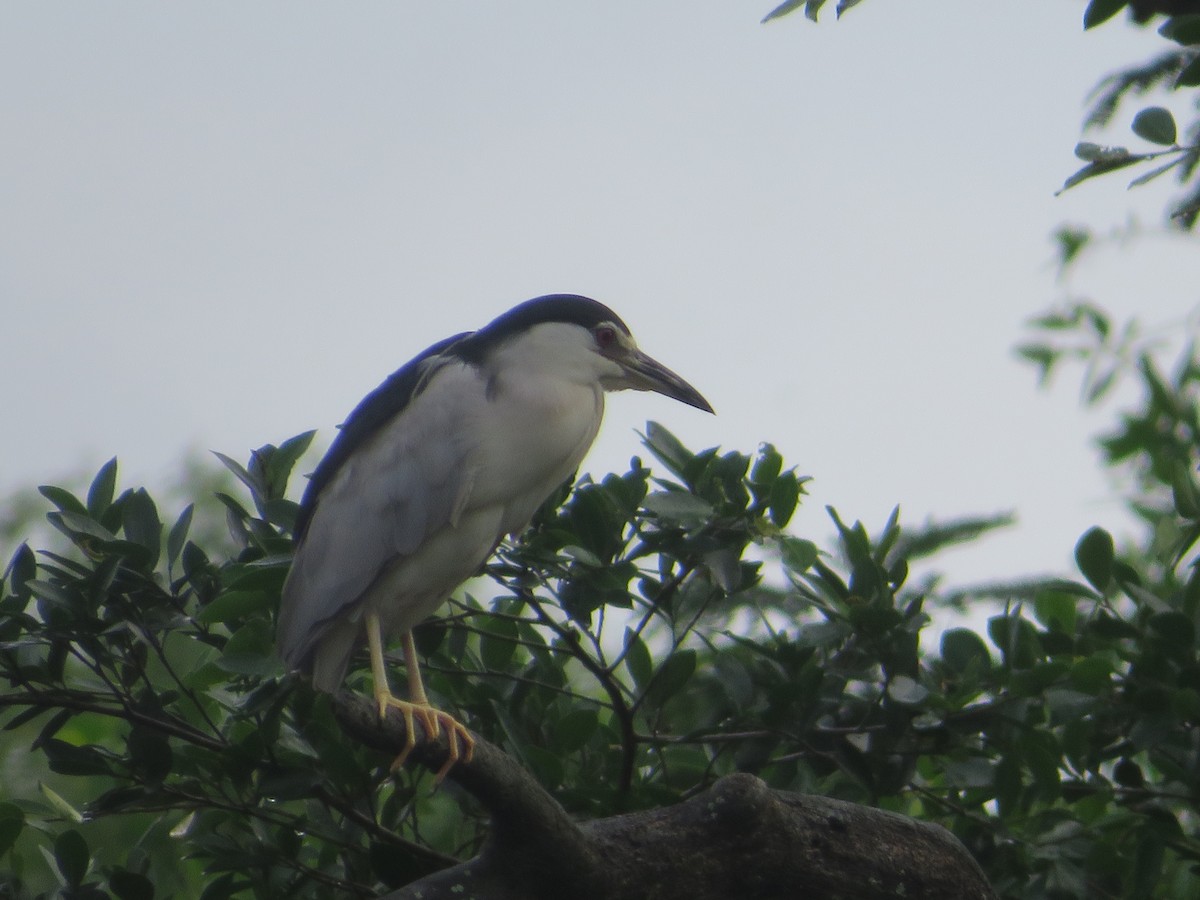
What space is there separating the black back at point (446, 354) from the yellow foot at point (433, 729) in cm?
84

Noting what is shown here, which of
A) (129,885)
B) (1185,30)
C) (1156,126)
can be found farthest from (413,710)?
(1185,30)

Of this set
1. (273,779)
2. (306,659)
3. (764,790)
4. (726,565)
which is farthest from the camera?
(306,659)

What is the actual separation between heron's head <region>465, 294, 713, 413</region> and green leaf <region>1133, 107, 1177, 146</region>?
157 cm

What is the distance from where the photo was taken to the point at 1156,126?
6.95 feet

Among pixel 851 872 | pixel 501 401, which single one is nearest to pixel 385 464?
pixel 501 401

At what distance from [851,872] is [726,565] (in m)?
0.64

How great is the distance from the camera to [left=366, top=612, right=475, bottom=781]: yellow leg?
2.37 meters

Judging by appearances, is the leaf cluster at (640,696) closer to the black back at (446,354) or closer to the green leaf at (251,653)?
the green leaf at (251,653)

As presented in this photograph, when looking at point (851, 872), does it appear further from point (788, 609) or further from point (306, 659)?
point (306, 659)

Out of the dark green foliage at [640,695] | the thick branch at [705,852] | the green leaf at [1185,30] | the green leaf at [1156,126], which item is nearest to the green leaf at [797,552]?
the dark green foliage at [640,695]

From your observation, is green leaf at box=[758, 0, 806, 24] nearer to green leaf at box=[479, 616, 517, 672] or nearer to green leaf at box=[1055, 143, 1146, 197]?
green leaf at box=[1055, 143, 1146, 197]

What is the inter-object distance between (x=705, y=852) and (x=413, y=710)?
2.40 ft

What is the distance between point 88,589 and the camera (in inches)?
99.4

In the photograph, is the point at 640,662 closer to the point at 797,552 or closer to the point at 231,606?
the point at 797,552
